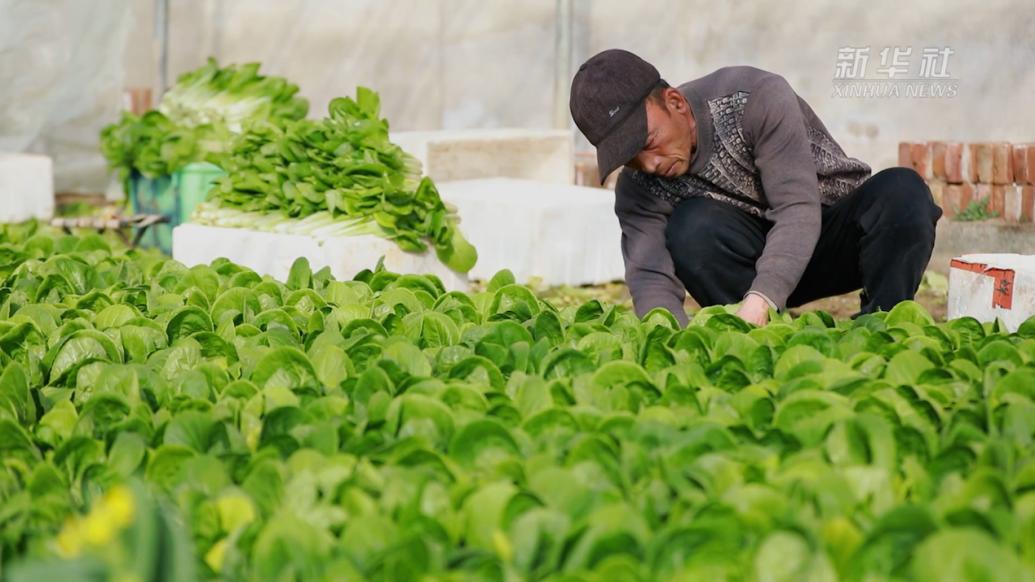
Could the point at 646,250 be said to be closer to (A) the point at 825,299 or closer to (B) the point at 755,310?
(B) the point at 755,310

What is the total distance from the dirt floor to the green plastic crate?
2059 millimetres

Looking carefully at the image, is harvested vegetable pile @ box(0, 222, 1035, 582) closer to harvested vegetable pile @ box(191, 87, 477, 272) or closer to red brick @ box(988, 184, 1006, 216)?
harvested vegetable pile @ box(191, 87, 477, 272)

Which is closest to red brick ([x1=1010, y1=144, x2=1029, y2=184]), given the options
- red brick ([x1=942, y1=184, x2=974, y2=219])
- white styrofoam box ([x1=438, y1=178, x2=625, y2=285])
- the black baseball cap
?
red brick ([x1=942, y1=184, x2=974, y2=219])

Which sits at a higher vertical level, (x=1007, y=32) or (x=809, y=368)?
(x=1007, y=32)

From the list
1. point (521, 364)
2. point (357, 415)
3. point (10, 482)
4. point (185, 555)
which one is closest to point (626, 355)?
point (521, 364)

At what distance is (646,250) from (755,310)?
699 mm

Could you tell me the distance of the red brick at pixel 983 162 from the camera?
6.47m

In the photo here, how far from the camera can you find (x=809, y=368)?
272 cm

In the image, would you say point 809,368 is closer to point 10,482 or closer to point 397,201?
point 10,482

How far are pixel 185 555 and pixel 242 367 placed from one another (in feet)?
4.49

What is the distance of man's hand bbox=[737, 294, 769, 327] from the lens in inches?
140

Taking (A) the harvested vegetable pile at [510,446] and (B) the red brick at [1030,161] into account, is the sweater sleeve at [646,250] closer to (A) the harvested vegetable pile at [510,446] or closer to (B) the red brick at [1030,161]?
(A) the harvested vegetable pile at [510,446]

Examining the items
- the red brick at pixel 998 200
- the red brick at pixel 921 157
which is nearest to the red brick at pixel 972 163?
the red brick at pixel 998 200

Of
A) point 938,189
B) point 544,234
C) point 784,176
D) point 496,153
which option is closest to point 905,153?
point 938,189
